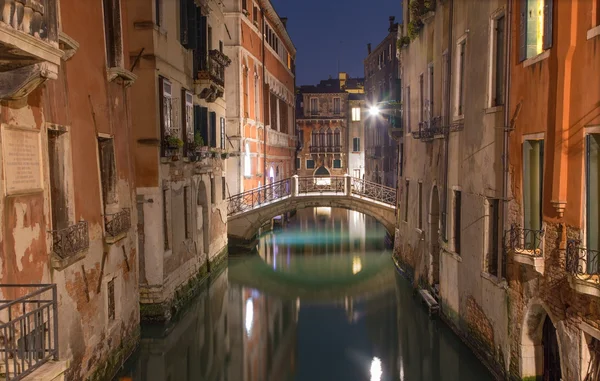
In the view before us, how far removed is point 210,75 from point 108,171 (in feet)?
22.7

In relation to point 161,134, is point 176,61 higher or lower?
higher

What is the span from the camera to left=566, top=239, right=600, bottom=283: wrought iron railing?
231 inches

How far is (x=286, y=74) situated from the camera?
118 ft

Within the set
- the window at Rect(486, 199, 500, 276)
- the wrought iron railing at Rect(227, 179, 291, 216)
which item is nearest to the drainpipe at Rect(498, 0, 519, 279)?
the window at Rect(486, 199, 500, 276)

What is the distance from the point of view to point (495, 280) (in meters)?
8.94

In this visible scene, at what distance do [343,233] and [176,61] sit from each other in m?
15.6

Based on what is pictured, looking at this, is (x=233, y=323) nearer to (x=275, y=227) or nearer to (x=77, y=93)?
(x=77, y=93)

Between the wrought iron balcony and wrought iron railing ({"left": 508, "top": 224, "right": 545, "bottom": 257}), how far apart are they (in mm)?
6174

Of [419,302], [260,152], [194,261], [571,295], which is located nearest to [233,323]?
[194,261]

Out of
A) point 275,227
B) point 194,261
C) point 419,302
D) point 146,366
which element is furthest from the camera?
point 275,227

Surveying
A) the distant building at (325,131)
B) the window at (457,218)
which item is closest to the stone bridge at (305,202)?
the window at (457,218)

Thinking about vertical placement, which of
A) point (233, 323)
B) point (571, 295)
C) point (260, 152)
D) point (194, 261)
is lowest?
point (233, 323)

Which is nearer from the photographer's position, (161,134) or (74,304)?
(74,304)

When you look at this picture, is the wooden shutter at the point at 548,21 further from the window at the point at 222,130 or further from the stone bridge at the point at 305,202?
the stone bridge at the point at 305,202
